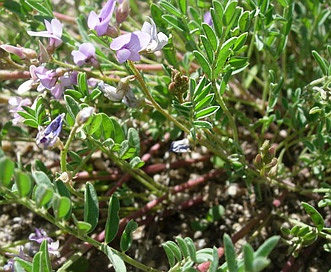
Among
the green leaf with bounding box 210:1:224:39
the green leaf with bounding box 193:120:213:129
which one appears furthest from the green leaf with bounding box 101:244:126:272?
the green leaf with bounding box 210:1:224:39

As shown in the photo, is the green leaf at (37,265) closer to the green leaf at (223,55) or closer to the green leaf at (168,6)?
the green leaf at (223,55)

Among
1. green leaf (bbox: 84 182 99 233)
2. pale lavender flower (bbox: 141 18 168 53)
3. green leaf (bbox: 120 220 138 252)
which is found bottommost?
green leaf (bbox: 120 220 138 252)

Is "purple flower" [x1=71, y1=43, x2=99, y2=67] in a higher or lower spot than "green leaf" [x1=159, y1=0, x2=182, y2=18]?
lower

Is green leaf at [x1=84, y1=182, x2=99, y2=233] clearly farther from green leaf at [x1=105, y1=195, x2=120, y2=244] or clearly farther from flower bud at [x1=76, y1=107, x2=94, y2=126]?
flower bud at [x1=76, y1=107, x2=94, y2=126]

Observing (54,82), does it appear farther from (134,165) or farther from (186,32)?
(186,32)

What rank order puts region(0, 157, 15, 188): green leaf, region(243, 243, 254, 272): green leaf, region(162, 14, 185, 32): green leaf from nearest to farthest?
1. region(243, 243, 254, 272): green leaf
2. region(0, 157, 15, 188): green leaf
3. region(162, 14, 185, 32): green leaf

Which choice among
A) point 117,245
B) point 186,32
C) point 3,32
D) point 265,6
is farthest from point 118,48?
point 3,32

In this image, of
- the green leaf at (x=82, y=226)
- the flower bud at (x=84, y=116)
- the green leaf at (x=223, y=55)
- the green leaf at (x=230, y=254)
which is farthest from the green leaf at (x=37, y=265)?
the green leaf at (x=223, y=55)
